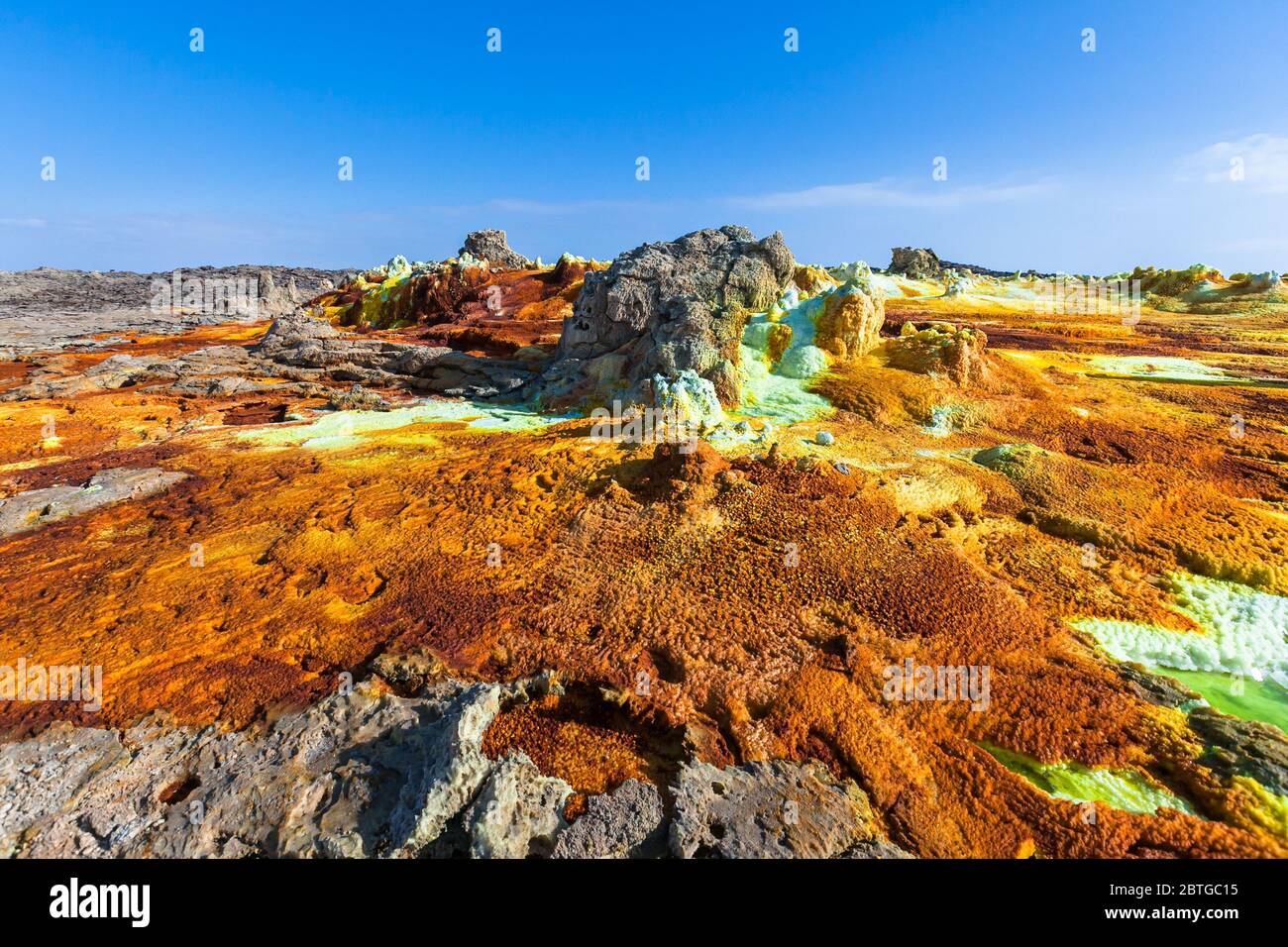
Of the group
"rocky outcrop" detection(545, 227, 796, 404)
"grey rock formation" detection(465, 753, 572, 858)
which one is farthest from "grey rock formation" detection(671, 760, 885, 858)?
"rocky outcrop" detection(545, 227, 796, 404)

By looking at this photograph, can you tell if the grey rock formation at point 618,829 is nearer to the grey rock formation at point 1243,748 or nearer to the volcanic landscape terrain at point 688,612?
the volcanic landscape terrain at point 688,612

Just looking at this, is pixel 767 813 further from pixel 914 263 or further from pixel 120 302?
pixel 120 302

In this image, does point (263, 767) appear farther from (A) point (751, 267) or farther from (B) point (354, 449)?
(A) point (751, 267)

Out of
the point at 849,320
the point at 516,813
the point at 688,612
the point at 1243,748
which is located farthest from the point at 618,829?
the point at 849,320

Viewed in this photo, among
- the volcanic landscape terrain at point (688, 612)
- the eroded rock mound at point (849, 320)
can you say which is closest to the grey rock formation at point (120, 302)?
the volcanic landscape terrain at point (688, 612)

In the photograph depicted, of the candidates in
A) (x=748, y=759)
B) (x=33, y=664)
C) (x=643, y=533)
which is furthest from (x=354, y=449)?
(x=748, y=759)

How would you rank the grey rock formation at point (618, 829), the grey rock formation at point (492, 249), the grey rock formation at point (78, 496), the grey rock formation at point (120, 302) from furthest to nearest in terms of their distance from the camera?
the grey rock formation at point (492, 249) → the grey rock formation at point (120, 302) → the grey rock formation at point (78, 496) → the grey rock formation at point (618, 829)

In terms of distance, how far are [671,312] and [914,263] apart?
42.2 metres

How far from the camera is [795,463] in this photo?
823 cm

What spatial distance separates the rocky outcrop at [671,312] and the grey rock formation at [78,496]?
7850 mm

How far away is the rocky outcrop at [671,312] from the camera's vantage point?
39.7 ft

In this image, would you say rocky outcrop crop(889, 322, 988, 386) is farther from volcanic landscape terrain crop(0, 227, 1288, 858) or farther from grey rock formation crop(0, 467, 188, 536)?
grey rock formation crop(0, 467, 188, 536)
